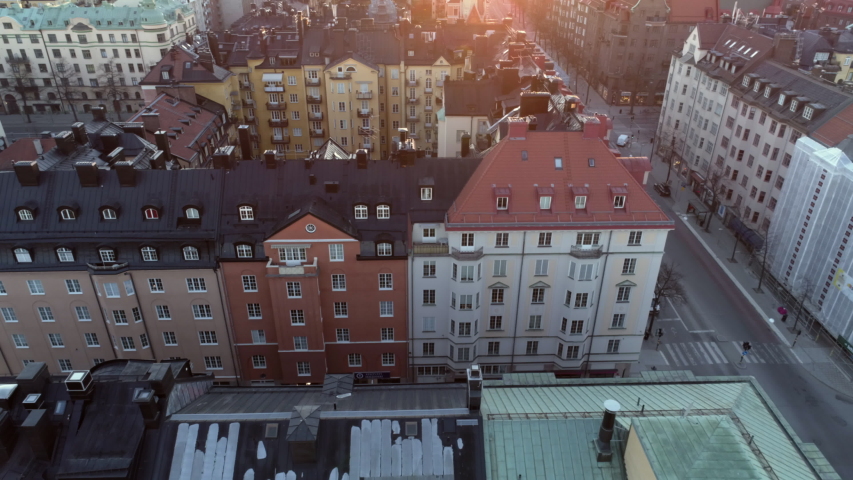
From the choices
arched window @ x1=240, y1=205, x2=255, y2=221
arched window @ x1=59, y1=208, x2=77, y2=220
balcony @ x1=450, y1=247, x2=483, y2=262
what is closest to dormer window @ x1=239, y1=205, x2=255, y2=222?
arched window @ x1=240, y1=205, x2=255, y2=221

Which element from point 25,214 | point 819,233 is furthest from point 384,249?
point 819,233

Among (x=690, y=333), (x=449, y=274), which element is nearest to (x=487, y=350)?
(x=449, y=274)

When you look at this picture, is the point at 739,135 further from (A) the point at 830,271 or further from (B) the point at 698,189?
(A) the point at 830,271

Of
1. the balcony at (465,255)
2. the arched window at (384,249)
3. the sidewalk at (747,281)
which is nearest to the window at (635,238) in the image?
the balcony at (465,255)

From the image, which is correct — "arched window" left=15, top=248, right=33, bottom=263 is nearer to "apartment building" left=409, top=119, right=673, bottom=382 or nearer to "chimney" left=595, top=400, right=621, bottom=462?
"apartment building" left=409, top=119, right=673, bottom=382

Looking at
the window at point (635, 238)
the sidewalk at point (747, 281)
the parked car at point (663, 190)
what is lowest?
the sidewalk at point (747, 281)

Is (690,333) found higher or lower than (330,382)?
lower

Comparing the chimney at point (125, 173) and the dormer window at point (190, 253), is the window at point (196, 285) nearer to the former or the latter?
the dormer window at point (190, 253)
